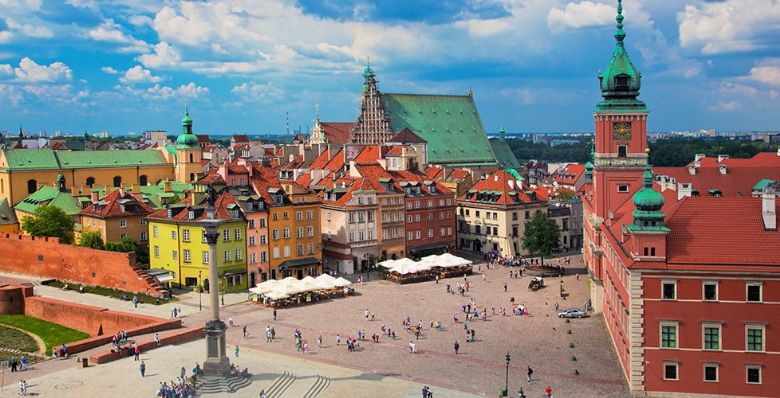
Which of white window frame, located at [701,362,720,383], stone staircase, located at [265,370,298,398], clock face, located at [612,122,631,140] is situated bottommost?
stone staircase, located at [265,370,298,398]

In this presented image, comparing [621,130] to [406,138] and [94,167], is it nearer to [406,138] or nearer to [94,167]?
[406,138]

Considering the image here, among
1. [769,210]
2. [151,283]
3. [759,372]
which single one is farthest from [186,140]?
[759,372]

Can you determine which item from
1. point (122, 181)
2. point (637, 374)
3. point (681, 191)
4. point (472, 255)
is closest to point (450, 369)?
point (637, 374)

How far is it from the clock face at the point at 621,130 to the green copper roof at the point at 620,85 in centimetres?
119

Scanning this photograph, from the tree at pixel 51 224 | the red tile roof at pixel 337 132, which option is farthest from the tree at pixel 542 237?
the red tile roof at pixel 337 132

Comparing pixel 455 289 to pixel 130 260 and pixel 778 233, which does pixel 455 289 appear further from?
pixel 778 233

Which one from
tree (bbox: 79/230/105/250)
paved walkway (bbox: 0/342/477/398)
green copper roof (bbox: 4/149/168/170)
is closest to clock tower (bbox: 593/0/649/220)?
paved walkway (bbox: 0/342/477/398)

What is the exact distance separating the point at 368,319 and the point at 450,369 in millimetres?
14220

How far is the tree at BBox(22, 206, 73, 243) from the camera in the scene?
3376 inches

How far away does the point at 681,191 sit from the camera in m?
54.6

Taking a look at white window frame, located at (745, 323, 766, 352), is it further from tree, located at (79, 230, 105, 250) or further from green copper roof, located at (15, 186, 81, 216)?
green copper roof, located at (15, 186, 81, 216)

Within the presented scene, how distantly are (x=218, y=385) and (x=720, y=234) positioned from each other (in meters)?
27.3

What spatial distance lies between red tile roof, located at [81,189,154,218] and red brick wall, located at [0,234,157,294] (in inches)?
219

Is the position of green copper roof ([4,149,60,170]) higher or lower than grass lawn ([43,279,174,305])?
higher
